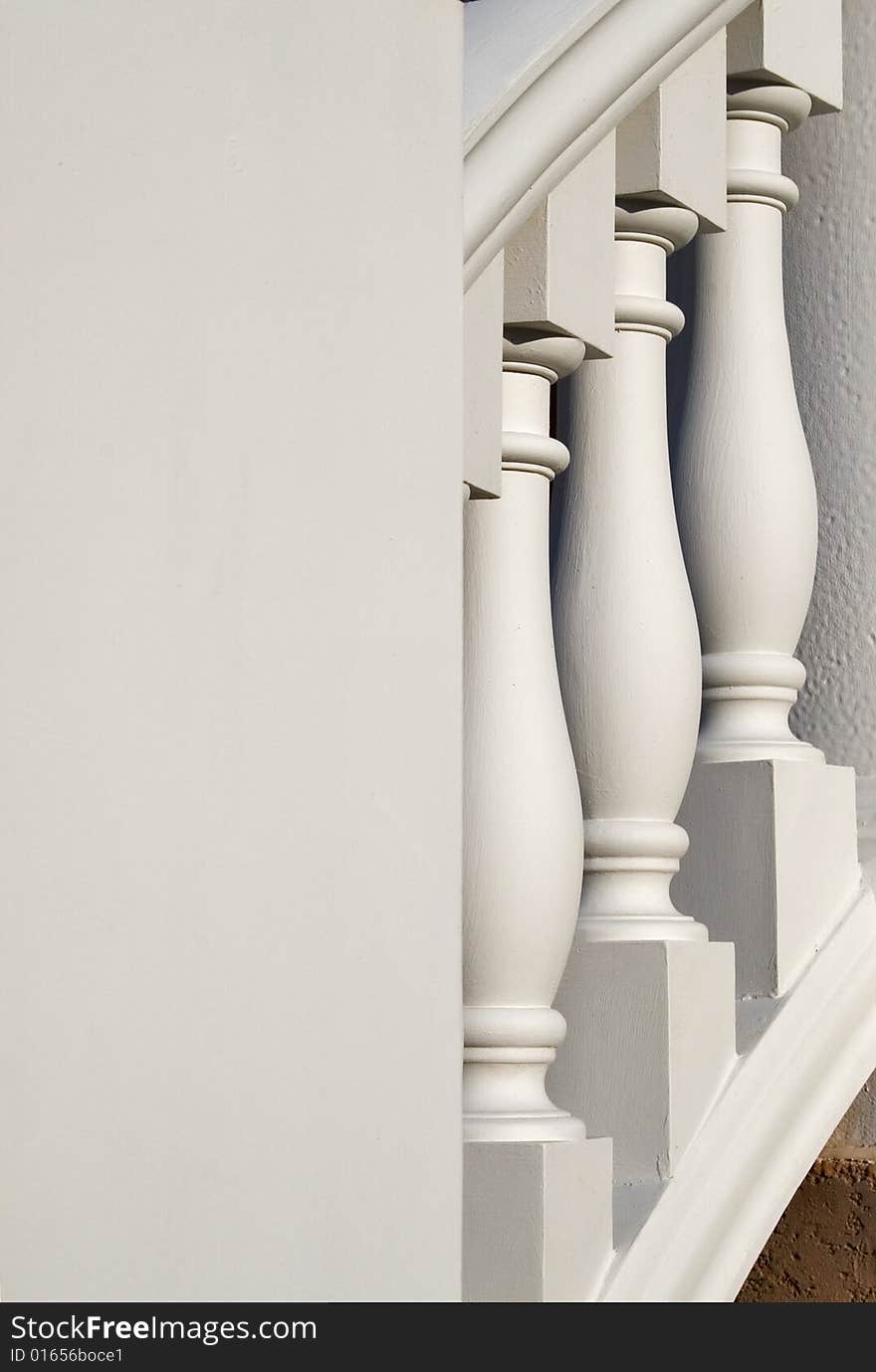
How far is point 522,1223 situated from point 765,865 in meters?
0.29

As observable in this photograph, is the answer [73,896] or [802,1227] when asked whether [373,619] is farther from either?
[802,1227]

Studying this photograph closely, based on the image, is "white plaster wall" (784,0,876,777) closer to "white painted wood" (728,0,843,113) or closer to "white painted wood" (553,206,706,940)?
"white painted wood" (728,0,843,113)

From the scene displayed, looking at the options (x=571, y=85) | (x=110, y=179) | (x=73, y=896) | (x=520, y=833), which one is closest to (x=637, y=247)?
(x=571, y=85)

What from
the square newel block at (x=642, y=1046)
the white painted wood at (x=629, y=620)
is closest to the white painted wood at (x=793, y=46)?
the white painted wood at (x=629, y=620)

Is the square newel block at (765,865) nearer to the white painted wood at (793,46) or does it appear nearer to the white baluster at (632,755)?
the white baluster at (632,755)

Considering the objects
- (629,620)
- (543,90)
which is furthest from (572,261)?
(629,620)

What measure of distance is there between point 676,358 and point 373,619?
567 mm

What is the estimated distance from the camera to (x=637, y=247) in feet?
3.12

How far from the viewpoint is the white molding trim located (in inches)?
35.2

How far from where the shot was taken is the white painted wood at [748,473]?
104cm

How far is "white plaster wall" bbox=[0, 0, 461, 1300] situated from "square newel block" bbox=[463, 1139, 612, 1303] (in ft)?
0.48

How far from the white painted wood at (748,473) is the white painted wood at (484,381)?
281 millimetres

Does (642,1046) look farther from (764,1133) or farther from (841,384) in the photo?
(841,384)

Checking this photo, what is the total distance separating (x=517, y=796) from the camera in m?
0.84
